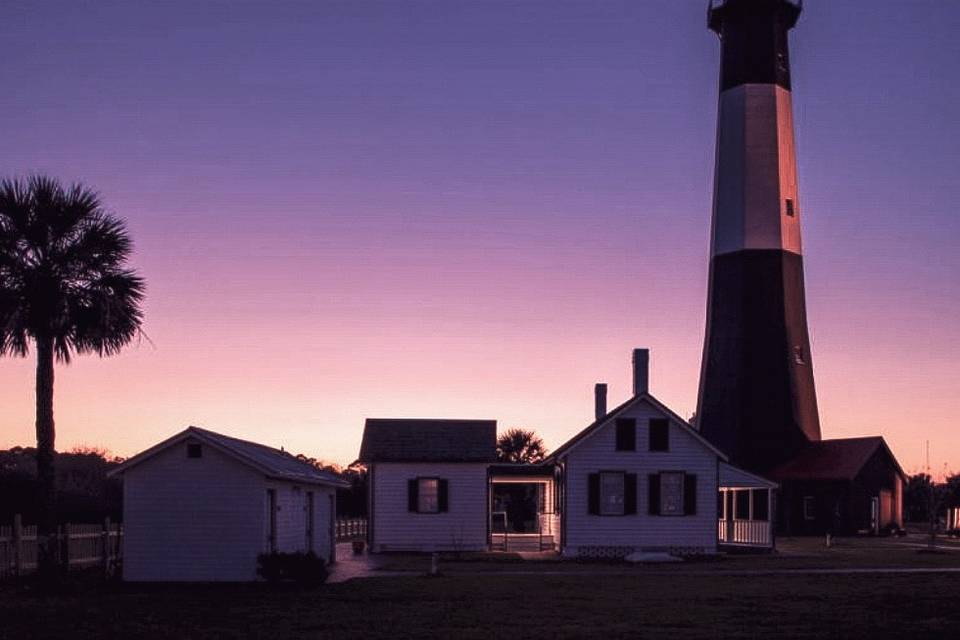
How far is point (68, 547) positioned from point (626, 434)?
17349 mm

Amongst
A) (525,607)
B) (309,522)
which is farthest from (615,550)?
(525,607)

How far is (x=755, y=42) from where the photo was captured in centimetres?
5425

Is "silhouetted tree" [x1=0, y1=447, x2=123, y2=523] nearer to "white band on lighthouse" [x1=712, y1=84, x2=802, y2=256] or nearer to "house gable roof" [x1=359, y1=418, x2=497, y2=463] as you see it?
"house gable roof" [x1=359, y1=418, x2=497, y2=463]

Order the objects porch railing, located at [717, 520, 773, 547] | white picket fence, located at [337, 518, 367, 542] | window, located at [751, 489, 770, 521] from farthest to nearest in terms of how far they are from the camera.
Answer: white picket fence, located at [337, 518, 367, 542] → window, located at [751, 489, 770, 521] → porch railing, located at [717, 520, 773, 547]

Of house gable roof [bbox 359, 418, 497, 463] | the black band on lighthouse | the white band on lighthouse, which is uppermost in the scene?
the black band on lighthouse

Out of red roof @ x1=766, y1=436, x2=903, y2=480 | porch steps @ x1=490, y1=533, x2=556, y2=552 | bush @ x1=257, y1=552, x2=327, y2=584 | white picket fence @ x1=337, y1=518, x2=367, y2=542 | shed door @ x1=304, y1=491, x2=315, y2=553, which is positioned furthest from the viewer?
red roof @ x1=766, y1=436, x2=903, y2=480

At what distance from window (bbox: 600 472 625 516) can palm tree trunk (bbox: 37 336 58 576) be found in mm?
17106

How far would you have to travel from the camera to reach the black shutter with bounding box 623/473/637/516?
38.5 metres

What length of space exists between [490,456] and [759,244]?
1908 cm

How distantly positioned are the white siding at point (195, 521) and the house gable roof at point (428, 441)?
13.0 metres

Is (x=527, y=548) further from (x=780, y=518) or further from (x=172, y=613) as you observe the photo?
(x=172, y=613)

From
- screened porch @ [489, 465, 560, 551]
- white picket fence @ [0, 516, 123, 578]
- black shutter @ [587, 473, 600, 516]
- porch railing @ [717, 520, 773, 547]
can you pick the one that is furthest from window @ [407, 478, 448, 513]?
white picket fence @ [0, 516, 123, 578]

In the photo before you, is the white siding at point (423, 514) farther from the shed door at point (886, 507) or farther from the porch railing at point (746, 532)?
the shed door at point (886, 507)

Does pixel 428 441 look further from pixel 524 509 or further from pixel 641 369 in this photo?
pixel 524 509
